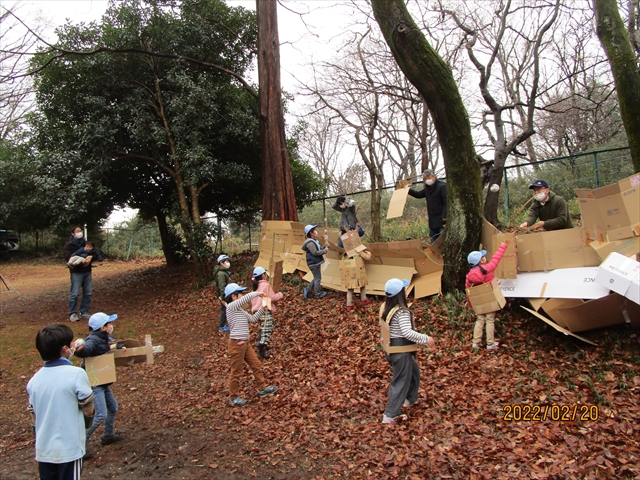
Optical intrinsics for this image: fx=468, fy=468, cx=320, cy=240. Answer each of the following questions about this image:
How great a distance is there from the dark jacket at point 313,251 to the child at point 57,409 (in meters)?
6.37

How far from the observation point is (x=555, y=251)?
636 cm

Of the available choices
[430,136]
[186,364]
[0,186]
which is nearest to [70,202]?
[0,186]

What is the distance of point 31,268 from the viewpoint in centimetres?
2177

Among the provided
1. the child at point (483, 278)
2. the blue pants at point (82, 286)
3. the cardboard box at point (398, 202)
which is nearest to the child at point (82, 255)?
the blue pants at point (82, 286)

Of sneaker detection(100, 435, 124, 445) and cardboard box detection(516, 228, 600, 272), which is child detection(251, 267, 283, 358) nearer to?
sneaker detection(100, 435, 124, 445)

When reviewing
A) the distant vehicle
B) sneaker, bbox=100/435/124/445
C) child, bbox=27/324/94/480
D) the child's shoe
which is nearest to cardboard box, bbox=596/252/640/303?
the child's shoe

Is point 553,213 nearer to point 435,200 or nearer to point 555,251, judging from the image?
point 555,251

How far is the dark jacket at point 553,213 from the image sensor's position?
690cm

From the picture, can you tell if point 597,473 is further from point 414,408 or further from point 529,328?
point 529,328

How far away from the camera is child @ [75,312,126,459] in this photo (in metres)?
4.85

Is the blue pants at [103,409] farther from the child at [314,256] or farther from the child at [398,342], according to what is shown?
the child at [314,256]

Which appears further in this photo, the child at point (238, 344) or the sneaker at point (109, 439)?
the child at point (238, 344)

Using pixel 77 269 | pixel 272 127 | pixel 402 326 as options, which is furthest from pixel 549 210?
pixel 77 269

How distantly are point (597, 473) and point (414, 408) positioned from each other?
1864mm
